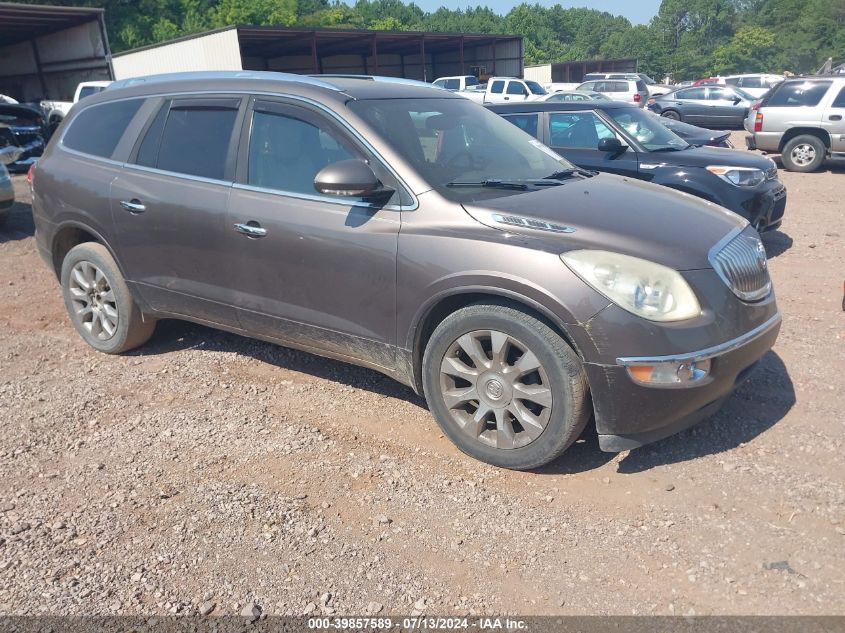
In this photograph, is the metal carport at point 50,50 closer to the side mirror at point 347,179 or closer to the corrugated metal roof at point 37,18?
the corrugated metal roof at point 37,18

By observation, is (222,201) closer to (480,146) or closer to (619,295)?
(480,146)

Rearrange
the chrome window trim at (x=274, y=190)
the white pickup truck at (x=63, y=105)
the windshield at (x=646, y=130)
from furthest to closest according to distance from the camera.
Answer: the white pickup truck at (x=63, y=105), the windshield at (x=646, y=130), the chrome window trim at (x=274, y=190)

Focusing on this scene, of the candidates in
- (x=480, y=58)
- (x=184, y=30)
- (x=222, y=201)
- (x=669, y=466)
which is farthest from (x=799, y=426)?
(x=184, y=30)

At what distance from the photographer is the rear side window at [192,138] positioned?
4.18 metres

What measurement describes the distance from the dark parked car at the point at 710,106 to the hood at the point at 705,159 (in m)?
15.9

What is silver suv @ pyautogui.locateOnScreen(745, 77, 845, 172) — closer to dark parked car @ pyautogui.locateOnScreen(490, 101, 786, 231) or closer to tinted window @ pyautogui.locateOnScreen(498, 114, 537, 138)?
dark parked car @ pyautogui.locateOnScreen(490, 101, 786, 231)

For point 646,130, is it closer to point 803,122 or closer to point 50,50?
point 803,122

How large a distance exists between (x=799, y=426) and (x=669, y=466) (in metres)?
0.86

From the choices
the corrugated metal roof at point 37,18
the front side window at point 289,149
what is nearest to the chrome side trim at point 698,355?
the front side window at point 289,149

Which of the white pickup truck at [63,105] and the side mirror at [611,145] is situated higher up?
the side mirror at [611,145]

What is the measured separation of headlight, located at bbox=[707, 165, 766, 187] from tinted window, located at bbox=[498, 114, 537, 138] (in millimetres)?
1969

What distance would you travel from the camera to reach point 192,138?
434 centimetres

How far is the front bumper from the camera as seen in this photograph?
3.05 m

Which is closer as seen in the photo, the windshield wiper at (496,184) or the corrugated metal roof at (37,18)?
the windshield wiper at (496,184)
